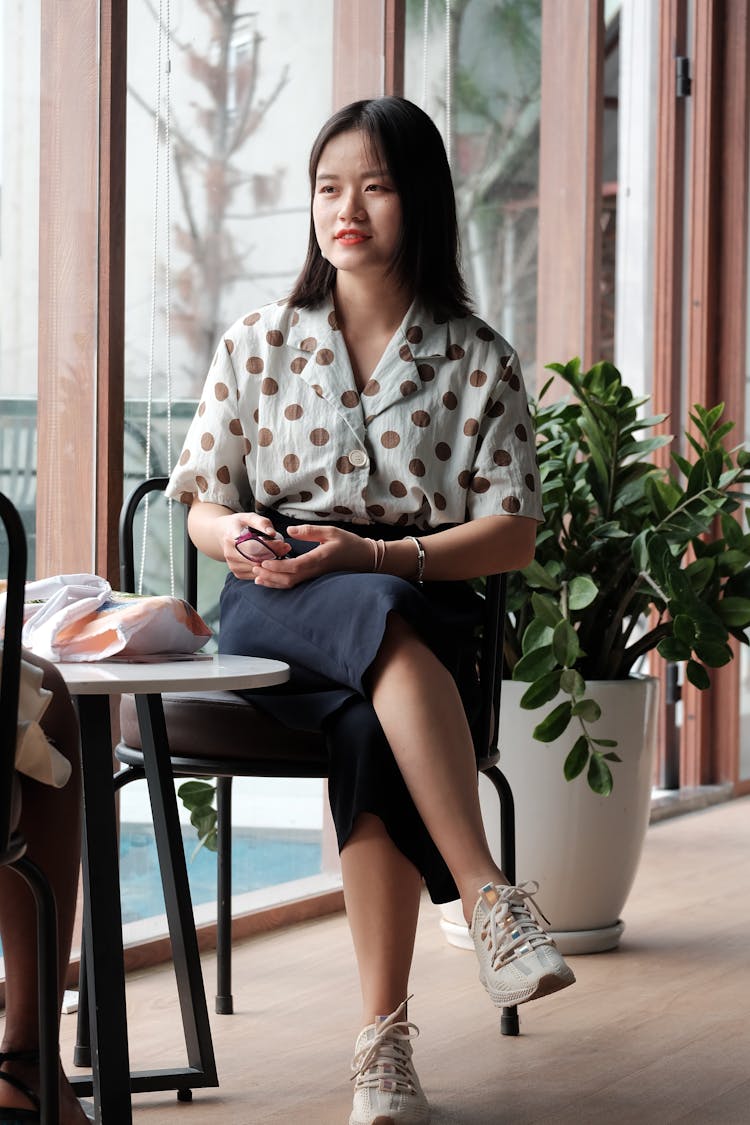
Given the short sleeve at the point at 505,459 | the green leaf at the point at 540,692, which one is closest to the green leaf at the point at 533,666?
the green leaf at the point at 540,692

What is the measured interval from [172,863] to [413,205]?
0.91 m

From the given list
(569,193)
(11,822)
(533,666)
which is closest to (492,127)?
(569,193)

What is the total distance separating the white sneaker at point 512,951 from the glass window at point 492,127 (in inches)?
69.2

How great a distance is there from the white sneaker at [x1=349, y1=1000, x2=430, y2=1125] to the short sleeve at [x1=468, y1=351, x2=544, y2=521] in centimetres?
65

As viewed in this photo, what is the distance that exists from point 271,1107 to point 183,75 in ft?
5.39

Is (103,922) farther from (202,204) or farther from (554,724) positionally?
(202,204)

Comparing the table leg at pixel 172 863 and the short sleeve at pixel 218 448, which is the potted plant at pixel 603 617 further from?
the table leg at pixel 172 863

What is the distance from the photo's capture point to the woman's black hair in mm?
1929

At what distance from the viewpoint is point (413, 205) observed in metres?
1.96

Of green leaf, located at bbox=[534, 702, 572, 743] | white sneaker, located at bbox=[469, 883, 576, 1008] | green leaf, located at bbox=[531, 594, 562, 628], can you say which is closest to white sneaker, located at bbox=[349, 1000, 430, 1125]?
white sneaker, located at bbox=[469, 883, 576, 1008]

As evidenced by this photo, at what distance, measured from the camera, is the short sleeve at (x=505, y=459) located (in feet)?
6.33

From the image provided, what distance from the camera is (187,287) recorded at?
2521mm

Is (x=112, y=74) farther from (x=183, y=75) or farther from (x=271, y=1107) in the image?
(x=271, y=1107)

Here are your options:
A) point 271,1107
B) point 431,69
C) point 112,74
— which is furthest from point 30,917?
point 431,69
